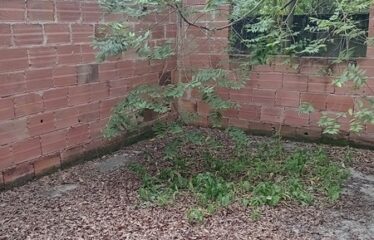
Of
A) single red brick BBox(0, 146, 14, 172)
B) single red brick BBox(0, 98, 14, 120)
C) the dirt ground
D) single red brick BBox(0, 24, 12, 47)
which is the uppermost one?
single red brick BBox(0, 24, 12, 47)

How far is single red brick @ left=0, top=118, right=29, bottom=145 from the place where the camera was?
3.25 metres

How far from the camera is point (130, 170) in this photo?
3816mm

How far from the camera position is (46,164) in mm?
3682

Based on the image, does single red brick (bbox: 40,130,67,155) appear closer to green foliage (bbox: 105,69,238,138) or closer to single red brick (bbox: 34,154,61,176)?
single red brick (bbox: 34,154,61,176)

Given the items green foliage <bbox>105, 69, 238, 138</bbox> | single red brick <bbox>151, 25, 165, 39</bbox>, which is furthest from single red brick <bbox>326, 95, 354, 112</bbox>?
single red brick <bbox>151, 25, 165, 39</bbox>

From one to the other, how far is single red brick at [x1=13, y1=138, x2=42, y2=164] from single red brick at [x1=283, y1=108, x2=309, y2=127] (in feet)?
8.92

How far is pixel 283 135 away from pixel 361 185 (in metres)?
1.47

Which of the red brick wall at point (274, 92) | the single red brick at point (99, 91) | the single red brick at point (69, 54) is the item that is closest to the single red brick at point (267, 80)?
the red brick wall at point (274, 92)

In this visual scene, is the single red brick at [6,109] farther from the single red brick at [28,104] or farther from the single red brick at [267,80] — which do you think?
the single red brick at [267,80]

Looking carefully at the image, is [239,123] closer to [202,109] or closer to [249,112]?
[249,112]

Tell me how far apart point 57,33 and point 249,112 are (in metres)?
2.44

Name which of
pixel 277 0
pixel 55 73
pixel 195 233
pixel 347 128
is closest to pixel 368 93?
pixel 347 128

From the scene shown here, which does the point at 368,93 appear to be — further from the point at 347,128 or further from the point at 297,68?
the point at 297,68

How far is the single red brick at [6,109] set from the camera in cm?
321
